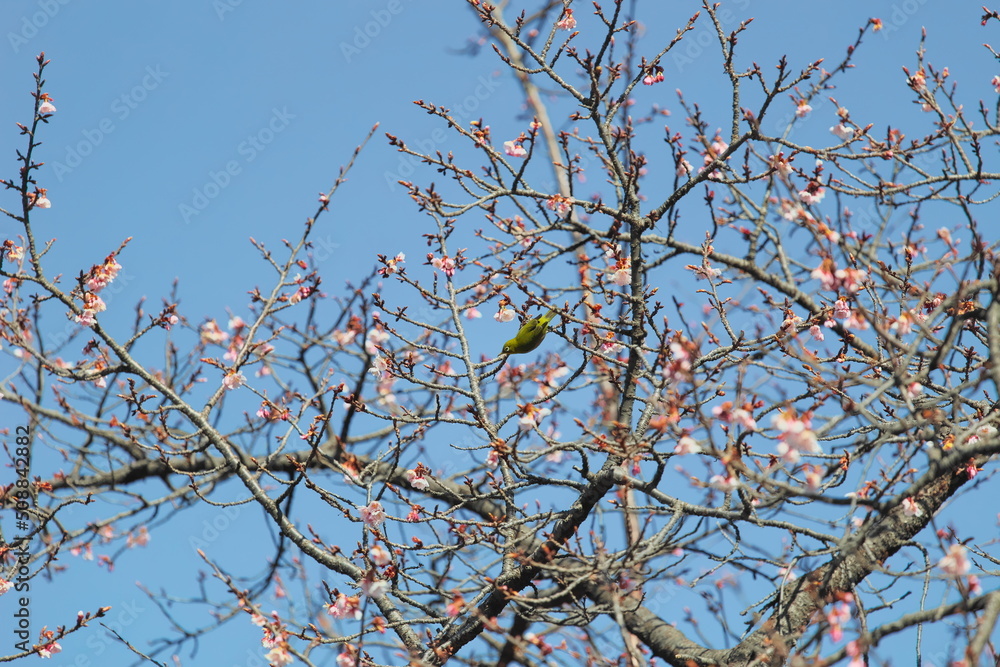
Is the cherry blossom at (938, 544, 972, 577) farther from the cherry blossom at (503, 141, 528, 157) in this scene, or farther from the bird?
the cherry blossom at (503, 141, 528, 157)

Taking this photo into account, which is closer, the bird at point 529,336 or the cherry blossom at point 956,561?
the cherry blossom at point 956,561

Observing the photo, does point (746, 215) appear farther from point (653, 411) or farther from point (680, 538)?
point (680, 538)

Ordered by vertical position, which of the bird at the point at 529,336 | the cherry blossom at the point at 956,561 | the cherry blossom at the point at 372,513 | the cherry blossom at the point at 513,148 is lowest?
the cherry blossom at the point at 956,561

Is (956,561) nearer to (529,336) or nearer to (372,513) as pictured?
(529,336)

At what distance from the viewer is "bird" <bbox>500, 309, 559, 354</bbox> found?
431cm

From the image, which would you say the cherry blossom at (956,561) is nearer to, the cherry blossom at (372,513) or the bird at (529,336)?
the bird at (529,336)

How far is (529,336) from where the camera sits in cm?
437

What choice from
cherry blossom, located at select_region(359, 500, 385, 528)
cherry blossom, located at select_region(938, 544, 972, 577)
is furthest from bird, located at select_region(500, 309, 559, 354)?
cherry blossom, located at select_region(938, 544, 972, 577)

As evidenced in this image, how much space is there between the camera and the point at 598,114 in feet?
13.0

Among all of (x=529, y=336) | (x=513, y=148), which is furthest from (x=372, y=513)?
(x=513, y=148)

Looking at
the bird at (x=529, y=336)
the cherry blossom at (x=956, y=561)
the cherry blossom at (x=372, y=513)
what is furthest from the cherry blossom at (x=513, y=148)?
the cherry blossom at (x=956, y=561)

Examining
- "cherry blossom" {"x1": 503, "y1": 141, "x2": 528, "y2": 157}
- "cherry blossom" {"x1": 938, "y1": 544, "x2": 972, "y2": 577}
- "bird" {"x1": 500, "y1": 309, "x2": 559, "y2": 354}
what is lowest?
"cherry blossom" {"x1": 938, "y1": 544, "x2": 972, "y2": 577}

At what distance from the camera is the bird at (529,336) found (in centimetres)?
431

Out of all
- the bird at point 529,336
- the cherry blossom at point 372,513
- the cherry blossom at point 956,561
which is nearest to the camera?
the cherry blossom at point 956,561
